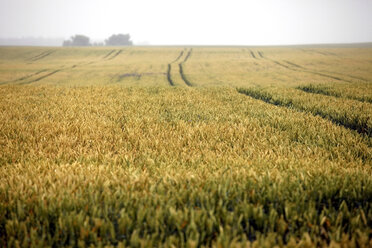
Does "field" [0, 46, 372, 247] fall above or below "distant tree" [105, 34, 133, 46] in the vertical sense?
below

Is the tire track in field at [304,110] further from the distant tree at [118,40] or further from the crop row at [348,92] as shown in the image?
the distant tree at [118,40]

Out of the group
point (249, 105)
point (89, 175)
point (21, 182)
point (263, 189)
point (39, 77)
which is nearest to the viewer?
point (263, 189)

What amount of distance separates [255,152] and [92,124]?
3364 millimetres

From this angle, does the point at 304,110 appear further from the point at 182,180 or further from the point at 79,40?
the point at 79,40

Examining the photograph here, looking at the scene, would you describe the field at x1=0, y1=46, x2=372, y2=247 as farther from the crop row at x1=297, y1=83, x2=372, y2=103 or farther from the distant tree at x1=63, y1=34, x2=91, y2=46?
the distant tree at x1=63, y1=34, x2=91, y2=46

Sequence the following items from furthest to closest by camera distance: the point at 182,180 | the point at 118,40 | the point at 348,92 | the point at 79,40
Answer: the point at 118,40
the point at 79,40
the point at 348,92
the point at 182,180

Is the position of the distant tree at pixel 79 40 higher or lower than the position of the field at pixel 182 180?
higher

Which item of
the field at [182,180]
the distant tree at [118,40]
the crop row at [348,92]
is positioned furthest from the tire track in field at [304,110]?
the distant tree at [118,40]

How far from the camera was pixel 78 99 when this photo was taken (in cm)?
789

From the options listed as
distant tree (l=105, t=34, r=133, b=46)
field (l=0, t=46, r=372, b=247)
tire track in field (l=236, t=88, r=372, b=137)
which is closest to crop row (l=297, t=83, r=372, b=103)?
tire track in field (l=236, t=88, r=372, b=137)

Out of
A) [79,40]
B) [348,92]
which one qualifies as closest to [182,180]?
[348,92]

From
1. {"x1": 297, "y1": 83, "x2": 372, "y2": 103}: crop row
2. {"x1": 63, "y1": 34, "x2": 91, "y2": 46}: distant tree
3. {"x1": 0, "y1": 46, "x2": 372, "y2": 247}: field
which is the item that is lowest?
{"x1": 0, "y1": 46, "x2": 372, "y2": 247}: field

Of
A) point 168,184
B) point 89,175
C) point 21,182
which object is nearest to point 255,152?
point 168,184

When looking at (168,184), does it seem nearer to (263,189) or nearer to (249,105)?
(263,189)
